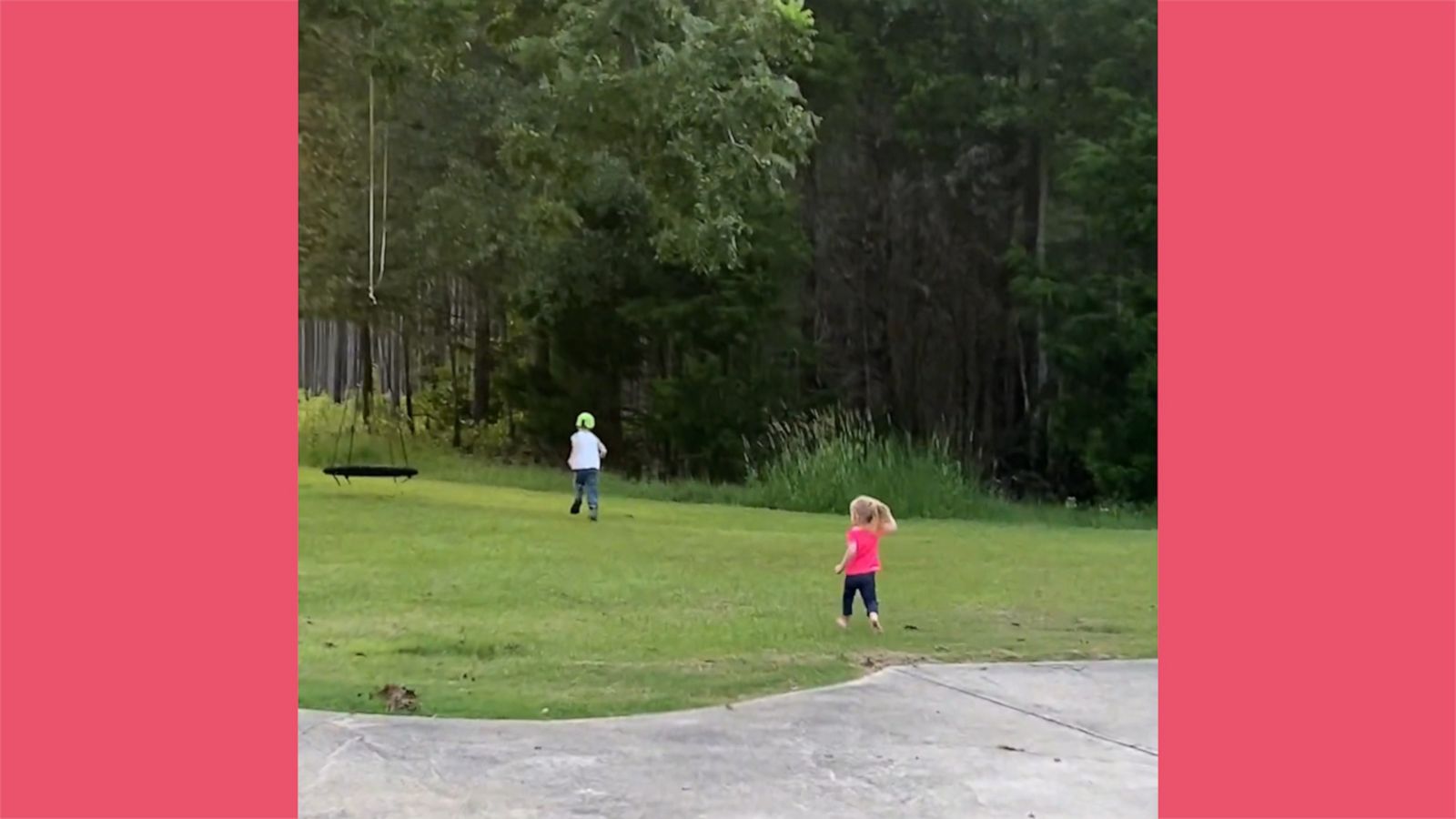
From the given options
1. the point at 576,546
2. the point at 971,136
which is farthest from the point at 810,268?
the point at 576,546

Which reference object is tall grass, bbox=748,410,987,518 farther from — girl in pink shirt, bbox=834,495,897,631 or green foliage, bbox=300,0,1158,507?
girl in pink shirt, bbox=834,495,897,631

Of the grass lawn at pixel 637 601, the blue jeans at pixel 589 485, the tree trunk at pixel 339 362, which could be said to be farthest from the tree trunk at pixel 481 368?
the tree trunk at pixel 339 362

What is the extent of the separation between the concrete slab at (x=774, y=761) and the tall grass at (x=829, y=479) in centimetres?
301

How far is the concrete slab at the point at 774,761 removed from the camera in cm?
299

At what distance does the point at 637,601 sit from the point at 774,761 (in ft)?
6.27

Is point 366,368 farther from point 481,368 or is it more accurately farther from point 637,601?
point 637,601

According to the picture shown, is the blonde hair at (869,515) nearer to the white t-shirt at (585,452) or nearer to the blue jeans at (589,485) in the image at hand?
the blue jeans at (589,485)

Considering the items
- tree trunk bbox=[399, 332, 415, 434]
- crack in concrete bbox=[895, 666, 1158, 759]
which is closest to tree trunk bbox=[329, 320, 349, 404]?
tree trunk bbox=[399, 332, 415, 434]

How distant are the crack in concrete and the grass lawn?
0.16m

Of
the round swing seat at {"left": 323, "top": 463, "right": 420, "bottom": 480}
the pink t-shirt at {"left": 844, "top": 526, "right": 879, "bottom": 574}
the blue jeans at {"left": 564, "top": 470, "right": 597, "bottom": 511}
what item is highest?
the round swing seat at {"left": 323, "top": 463, "right": 420, "bottom": 480}

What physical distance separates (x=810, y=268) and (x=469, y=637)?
509 centimetres

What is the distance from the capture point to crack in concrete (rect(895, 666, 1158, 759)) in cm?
349

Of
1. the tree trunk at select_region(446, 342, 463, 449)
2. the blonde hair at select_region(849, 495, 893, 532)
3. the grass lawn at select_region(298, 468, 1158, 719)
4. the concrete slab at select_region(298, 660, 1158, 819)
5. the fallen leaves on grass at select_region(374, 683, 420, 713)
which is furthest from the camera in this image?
the tree trunk at select_region(446, 342, 463, 449)

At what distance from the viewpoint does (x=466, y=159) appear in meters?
6.90
